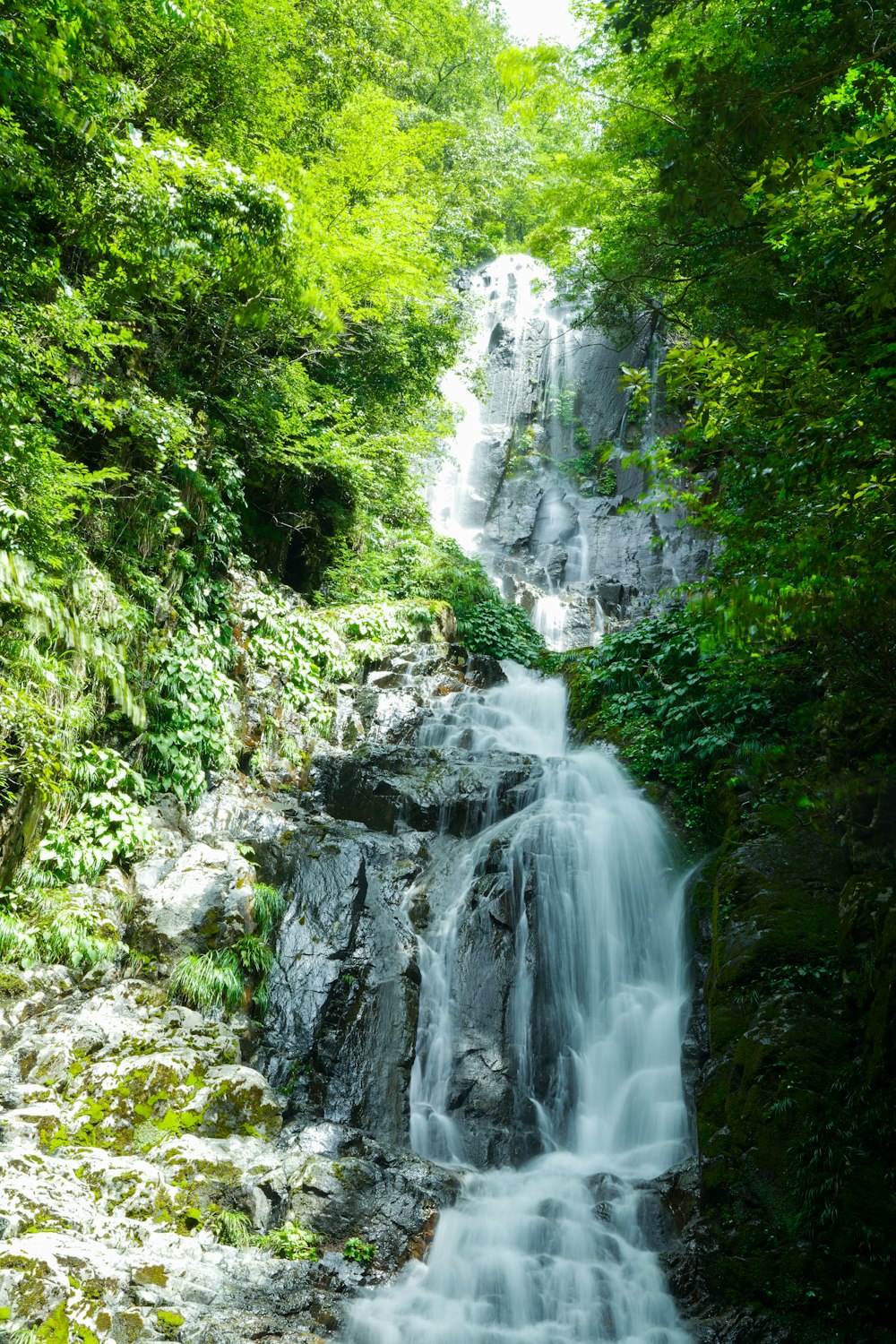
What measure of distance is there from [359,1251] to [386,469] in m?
12.1

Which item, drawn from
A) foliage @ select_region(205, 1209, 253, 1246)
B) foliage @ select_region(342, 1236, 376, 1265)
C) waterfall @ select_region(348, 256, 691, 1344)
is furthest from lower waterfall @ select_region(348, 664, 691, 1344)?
foliage @ select_region(205, 1209, 253, 1246)

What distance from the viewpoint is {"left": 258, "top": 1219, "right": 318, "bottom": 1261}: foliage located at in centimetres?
461

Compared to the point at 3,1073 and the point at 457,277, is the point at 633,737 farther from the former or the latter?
the point at 457,277

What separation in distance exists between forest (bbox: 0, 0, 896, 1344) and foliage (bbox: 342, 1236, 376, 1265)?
219 centimetres

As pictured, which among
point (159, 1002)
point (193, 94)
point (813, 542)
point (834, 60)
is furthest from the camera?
point (193, 94)

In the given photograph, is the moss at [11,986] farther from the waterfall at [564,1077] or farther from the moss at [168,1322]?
the waterfall at [564,1077]

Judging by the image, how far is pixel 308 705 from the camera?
1073cm

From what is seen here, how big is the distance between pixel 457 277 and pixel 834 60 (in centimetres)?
2765

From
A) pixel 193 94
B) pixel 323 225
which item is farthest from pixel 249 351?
pixel 193 94

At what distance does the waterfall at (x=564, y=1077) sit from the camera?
4809 mm

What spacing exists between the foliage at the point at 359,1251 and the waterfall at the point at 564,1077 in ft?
0.73

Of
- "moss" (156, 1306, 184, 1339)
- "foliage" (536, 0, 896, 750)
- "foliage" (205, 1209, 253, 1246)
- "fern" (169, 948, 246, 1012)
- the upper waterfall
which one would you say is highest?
the upper waterfall

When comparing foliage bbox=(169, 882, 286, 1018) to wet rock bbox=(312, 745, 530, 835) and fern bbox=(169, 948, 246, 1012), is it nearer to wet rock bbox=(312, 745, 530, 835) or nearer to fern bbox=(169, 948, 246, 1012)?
fern bbox=(169, 948, 246, 1012)

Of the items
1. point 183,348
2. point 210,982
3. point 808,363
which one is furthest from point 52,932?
point 183,348
